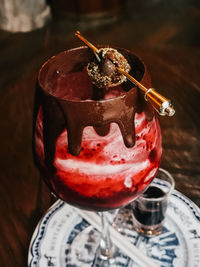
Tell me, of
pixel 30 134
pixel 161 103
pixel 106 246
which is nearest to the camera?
pixel 161 103

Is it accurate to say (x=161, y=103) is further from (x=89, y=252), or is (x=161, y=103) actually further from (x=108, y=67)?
(x=89, y=252)

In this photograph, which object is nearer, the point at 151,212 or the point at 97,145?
the point at 97,145

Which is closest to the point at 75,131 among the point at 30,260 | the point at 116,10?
the point at 30,260

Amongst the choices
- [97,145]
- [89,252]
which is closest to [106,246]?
[89,252]

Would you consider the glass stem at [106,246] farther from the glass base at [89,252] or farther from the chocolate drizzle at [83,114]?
the chocolate drizzle at [83,114]

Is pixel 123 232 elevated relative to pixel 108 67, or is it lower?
lower

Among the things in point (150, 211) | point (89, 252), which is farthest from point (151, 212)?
point (89, 252)

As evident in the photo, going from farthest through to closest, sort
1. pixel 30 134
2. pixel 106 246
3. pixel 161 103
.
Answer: pixel 30 134 < pixel 106 246 < pixel 161 103

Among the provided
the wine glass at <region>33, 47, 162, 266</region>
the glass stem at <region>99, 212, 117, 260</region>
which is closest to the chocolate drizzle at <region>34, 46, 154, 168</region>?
the wine glass at <region>33, 47, 162, 266</region>
